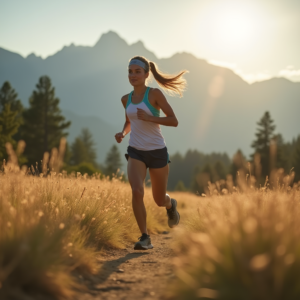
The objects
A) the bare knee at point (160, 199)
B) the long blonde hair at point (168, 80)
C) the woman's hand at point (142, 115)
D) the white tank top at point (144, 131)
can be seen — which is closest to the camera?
the woman's hand at point (142, 115)

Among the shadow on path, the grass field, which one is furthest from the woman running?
the grass field

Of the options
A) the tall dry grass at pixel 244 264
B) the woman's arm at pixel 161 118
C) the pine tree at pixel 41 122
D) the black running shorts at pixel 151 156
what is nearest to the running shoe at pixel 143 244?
the black running shorts at pixel 151 156

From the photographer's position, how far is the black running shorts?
537 cm

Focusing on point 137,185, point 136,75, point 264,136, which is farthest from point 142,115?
point 264,136

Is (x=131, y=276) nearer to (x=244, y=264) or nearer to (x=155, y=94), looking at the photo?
(x=244, y=264)

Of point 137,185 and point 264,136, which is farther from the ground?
point 264,136

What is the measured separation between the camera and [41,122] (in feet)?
125

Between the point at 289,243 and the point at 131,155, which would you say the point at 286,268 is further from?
the point at 131,155

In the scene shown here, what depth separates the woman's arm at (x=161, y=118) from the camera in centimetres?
505

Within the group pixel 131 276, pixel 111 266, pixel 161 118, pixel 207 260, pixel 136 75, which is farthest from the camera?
pixel 136 75

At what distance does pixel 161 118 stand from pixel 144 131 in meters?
0.37

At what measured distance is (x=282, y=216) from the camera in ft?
9.64

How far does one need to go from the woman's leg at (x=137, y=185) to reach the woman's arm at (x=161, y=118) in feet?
2.18

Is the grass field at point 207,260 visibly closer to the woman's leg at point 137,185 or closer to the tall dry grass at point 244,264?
the tall dry grass at point 244,264
